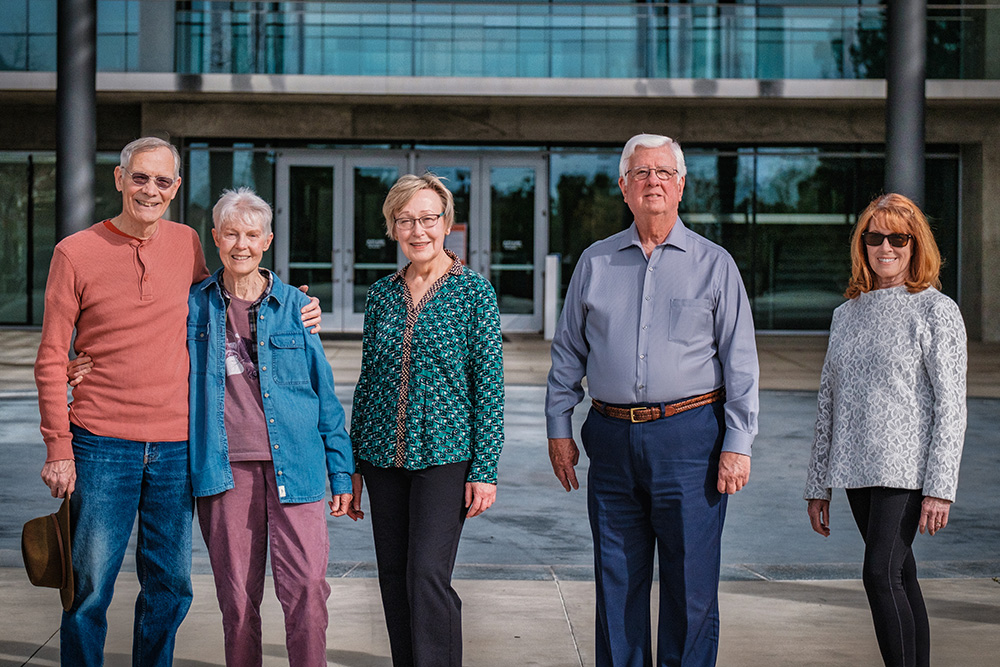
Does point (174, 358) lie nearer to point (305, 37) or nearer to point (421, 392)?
point (421, 392)

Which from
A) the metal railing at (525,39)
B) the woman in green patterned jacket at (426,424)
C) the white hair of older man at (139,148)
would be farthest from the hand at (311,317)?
the metal railing at (525,39)

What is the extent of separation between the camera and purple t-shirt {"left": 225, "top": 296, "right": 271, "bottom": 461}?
381 centimetres

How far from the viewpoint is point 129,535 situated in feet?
12.6

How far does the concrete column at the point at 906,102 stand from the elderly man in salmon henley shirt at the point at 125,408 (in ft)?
34.6

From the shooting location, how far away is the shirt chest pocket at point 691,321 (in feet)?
12.8

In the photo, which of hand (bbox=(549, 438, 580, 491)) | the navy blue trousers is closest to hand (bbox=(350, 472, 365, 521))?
hand (bbox=(549, 438, 580, 491))

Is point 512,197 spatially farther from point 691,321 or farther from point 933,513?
point 933,513

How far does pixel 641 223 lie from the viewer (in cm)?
402

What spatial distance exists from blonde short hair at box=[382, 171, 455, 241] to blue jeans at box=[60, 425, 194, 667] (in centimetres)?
100

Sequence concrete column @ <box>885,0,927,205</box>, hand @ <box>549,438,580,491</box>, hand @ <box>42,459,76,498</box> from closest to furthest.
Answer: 1. hand @ <box>42,459,76,498</box>
2. hand @ <box>549,438,580,491</box>
3. concrete column @ <box>885,0,927,205</box>

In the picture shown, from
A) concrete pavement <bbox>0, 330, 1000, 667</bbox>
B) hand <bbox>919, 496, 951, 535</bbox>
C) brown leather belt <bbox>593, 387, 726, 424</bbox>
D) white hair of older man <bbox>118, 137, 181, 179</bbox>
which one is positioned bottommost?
concrete pavement <bbox>0, 330, 1000, 667</bbox>

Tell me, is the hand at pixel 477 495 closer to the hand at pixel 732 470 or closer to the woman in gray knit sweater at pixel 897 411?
the hand at pixel 732 470

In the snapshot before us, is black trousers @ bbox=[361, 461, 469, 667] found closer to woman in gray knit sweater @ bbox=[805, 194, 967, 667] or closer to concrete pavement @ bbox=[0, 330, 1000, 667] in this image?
concrete pavement @ bbox=[0, 330, 1000, 667]

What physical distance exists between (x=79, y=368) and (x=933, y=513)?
2.73 metres
